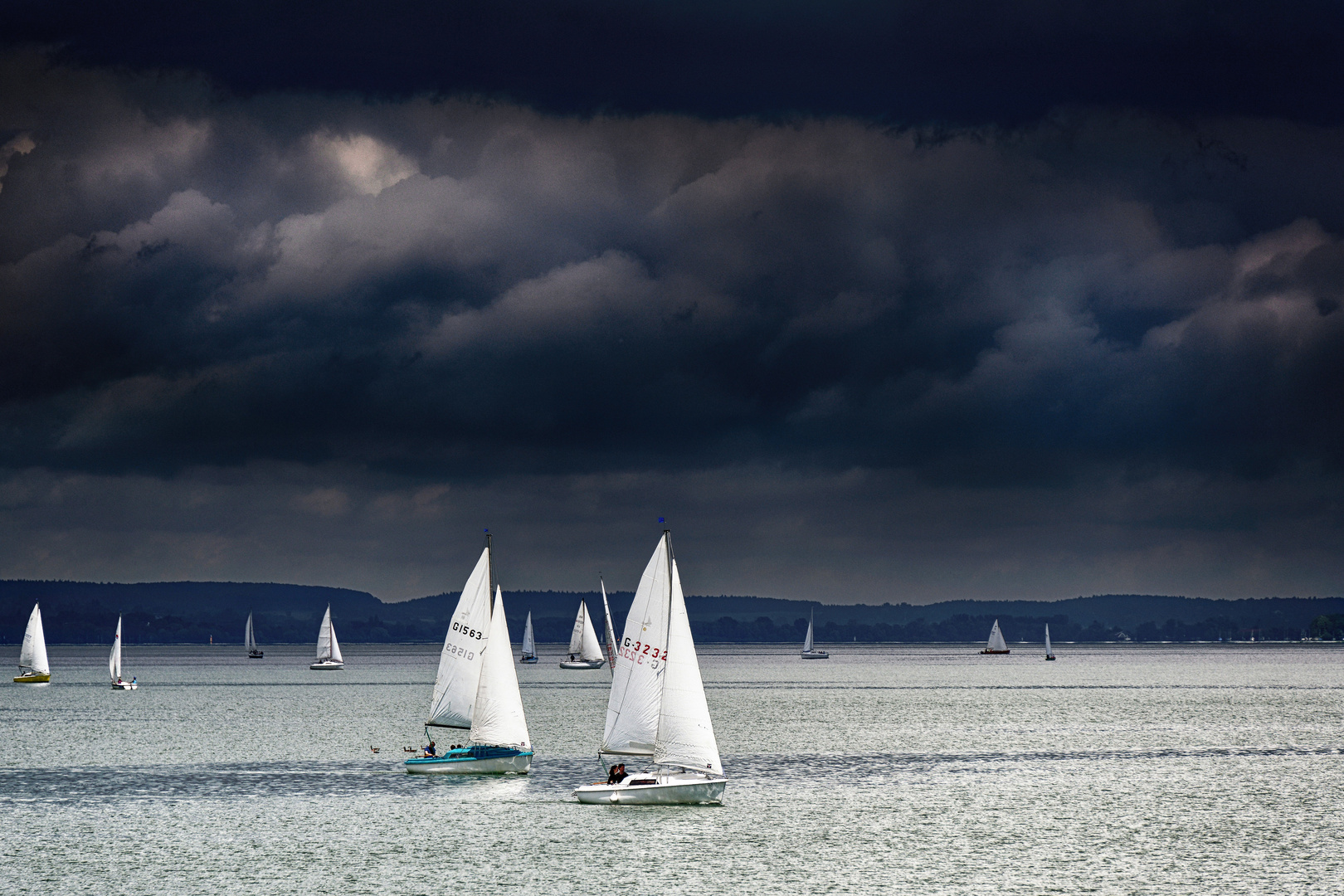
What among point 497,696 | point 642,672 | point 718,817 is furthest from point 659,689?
point 497,696

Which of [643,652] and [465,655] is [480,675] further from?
[643,652]

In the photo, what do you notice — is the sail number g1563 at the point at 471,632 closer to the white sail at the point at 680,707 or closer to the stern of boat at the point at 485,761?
the stern of boat at the point at 485,761

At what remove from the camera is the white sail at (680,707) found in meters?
61.7

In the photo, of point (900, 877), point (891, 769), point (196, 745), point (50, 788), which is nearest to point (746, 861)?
point (900, 877)

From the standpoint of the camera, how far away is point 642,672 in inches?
2461

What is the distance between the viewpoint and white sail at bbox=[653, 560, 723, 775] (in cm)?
6172

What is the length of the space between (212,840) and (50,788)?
2520cm

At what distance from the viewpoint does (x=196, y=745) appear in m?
112

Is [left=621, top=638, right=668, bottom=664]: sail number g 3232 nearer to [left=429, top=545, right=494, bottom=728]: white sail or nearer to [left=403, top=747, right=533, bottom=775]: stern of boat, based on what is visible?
[left=429, top=545, right=494, bottom=728]: white sail

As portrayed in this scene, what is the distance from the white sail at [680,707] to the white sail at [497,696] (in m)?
13.1

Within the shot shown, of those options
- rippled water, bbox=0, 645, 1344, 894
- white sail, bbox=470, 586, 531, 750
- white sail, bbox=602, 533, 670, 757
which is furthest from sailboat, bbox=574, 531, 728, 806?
white sail, bbox=470, 586, 531, 750

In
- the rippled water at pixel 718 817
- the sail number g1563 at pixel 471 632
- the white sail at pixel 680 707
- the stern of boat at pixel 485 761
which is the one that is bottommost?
the rippled water at pixel 718 817

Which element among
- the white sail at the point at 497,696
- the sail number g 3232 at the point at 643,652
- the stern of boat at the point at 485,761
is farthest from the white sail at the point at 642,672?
the stern of boat at the point at 485,761

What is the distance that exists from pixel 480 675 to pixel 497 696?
1.46 m
